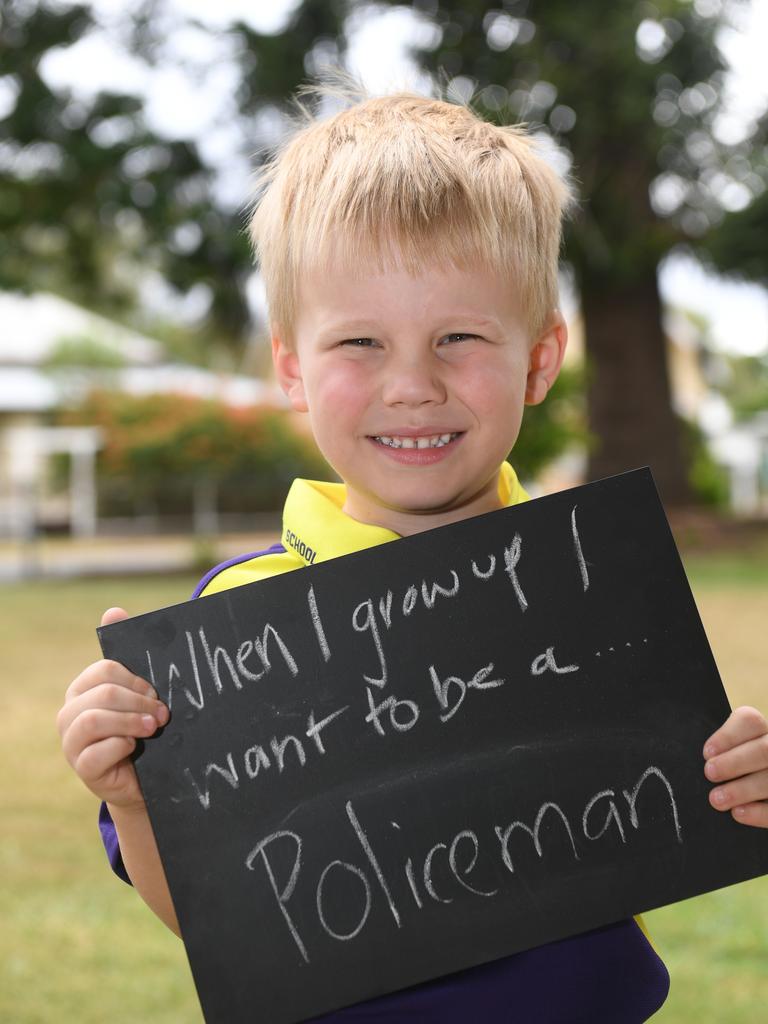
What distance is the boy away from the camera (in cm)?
133

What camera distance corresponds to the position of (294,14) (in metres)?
11.7

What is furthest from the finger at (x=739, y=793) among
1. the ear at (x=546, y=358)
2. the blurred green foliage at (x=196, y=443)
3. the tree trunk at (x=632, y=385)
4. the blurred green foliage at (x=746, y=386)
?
the blurred green foliage at (x=746, y=386)

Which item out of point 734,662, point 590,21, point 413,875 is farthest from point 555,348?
point 590,21

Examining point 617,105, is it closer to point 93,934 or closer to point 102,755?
point 93,934

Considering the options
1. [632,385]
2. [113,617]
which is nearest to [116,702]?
[113,617]

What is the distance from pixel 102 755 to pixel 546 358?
0.78 meters

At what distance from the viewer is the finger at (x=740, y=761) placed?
1299mm

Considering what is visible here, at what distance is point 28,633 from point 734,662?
589cm

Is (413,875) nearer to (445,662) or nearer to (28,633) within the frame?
(445,662)

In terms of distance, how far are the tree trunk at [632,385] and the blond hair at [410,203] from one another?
13061mm

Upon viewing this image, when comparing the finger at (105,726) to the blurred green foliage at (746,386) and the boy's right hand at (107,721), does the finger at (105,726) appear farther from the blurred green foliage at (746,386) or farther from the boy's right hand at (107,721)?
the blurred green foliage at (746,386)

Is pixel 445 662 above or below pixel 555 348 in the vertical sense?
below

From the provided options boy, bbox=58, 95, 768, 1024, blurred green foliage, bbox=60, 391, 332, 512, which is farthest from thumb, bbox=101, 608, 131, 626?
blurred green foliage, bbox=60, 391, 332, 512

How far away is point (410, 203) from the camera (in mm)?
1391
